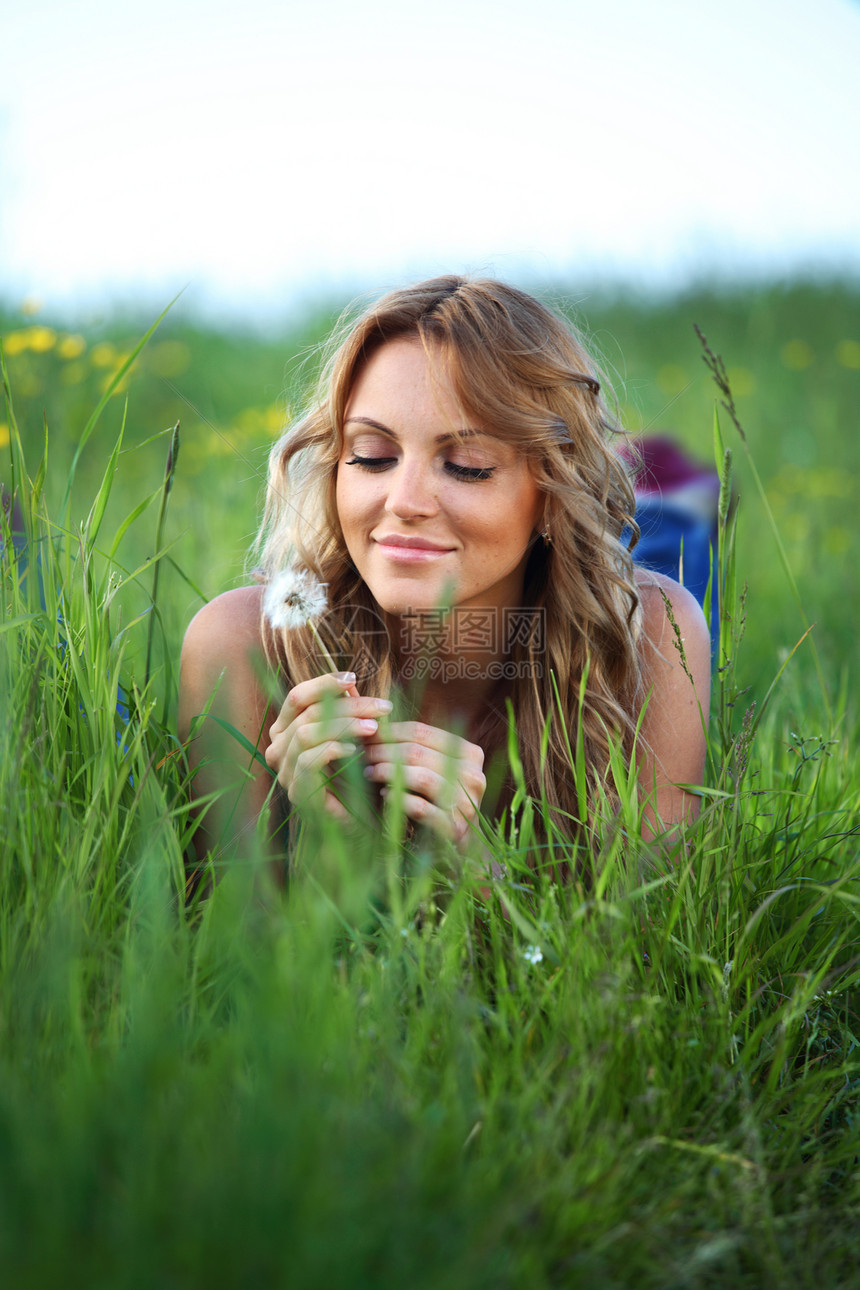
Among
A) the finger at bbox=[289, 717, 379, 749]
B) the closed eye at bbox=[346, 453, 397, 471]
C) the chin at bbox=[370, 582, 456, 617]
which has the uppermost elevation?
the closed eye at bbox=[346, 453, 397, 471]

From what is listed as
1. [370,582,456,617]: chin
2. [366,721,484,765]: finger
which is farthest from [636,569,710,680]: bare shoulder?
[366,721,484,765]: finger

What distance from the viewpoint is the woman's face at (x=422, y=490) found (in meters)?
2.01

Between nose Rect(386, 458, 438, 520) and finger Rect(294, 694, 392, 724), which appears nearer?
finger Rect(294, 694, 392, 724)

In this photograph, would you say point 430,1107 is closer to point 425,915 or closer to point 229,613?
point 425,915

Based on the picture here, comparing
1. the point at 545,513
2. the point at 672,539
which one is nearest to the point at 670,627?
the point at 545,513

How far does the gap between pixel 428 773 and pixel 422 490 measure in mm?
612

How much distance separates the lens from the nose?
1976 millimetres

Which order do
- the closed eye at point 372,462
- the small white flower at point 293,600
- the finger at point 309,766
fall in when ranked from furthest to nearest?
the closed eye at point 372,462 → the small white flower at point 293,600 → the finger at point 309,766

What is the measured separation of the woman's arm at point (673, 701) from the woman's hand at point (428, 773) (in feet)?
1.51

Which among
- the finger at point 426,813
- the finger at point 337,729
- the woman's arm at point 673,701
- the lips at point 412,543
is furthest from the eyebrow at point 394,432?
the finger at point 426,813

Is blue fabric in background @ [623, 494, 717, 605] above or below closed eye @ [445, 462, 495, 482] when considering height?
below

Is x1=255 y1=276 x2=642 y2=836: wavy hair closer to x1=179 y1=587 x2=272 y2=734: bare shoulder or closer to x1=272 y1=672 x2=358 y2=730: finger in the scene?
x1=179 y1=587 x2=272 y2=734: bare shoulder

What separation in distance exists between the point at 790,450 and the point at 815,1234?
5858mm

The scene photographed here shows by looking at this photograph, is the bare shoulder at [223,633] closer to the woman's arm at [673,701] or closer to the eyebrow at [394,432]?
the eyebrow at [394,432]
